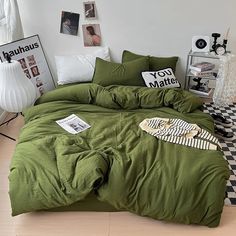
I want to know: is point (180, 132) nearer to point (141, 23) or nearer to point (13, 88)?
point (13, 88)

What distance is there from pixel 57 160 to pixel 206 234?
997mm

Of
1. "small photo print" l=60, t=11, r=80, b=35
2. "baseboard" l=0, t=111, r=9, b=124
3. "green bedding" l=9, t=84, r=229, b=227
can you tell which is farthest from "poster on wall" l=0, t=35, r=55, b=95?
"green bedding" l=9, t=84, r=229, b=227

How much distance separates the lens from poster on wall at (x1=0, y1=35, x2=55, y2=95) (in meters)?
2.95

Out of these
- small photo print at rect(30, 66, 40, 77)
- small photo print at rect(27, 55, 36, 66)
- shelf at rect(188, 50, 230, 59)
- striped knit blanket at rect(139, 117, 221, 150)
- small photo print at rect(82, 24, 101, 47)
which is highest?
small photo print at rect(82, 24, 101, 47)

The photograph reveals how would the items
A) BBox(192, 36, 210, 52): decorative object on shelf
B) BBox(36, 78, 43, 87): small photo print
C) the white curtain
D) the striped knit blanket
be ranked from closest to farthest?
1. the striped knit blanket
2. the white curtain
3. BBox(192, 36, 210, 52): decorative object on shelf
4. BBox(36, 78, 43, 87): small photo print

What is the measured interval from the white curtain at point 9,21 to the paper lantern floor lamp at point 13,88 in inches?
23.1

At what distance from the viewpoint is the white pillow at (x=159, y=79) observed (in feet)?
9.45

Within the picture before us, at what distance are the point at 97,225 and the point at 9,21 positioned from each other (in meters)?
2.17

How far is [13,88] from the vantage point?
2.46 meters

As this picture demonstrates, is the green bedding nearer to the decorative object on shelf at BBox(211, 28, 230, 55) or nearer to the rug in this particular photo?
the rug

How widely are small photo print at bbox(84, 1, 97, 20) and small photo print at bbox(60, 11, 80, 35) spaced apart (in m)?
0.10

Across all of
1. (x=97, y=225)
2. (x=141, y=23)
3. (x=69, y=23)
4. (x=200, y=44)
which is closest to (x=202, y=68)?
(x=200, y=44)

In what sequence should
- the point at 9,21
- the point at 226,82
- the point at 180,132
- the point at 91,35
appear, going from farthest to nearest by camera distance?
the point at 91,35
the point at 226,82
the point at 9,21
the point at 180,132

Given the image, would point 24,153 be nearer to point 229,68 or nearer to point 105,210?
point 105,210
